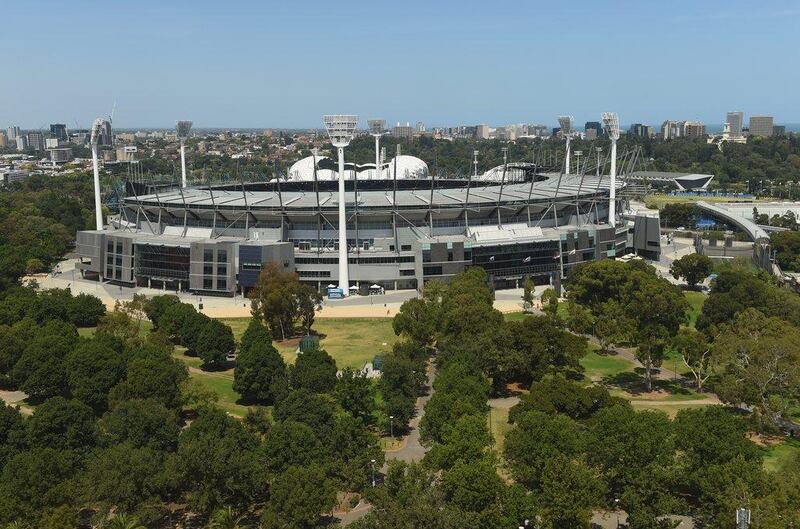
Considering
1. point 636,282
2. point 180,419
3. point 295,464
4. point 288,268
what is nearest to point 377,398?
point 180,419

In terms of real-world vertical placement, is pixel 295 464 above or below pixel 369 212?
below

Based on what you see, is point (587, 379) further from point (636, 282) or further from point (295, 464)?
point (295, 464)

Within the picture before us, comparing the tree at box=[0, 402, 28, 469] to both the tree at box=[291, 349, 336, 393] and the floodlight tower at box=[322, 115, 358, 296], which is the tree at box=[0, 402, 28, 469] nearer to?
the tree at box=[291, 349, 336, 393]

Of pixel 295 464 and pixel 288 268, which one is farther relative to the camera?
pixel 288 268

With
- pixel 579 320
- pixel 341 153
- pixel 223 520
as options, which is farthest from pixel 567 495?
pixel 341 153

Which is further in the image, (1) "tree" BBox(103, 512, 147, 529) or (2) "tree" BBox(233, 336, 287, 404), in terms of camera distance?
(2) "tree" BBox(233, 336, 287, 404)

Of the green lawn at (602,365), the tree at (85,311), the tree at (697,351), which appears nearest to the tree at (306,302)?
the tree at (85,311)

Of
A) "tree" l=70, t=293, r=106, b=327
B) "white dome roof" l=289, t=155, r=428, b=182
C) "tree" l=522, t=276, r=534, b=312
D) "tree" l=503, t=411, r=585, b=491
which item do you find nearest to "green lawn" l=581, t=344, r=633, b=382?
"tree" l=522, t=276, r=534, b=312
